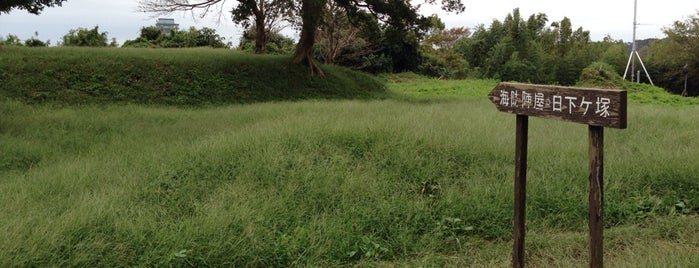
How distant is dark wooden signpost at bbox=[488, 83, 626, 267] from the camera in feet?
9.71

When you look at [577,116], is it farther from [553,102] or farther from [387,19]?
[387,19]

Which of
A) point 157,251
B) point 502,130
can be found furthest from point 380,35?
point 157,251

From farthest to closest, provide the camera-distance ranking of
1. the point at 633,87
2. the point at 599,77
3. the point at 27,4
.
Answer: the point at 599,77, the point at 633,87, the point at 27,4

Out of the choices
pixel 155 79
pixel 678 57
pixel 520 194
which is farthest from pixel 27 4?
pixel 678 57

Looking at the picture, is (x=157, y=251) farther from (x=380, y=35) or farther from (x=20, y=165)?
(x=380, y=35)

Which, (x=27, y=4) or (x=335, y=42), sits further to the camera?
(x=335, y=42)

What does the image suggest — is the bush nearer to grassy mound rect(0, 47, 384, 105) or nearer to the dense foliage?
the dense foliage

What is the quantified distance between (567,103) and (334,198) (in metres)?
2.28

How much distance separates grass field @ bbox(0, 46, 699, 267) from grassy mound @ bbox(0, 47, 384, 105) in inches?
212

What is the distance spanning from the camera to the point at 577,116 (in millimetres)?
3137

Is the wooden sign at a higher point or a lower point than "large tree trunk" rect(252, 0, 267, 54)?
lower

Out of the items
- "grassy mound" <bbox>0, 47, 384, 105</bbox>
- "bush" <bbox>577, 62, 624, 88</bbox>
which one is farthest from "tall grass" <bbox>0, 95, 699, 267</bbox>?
"bush" <bbox>577, 62, 624, 88</bbox>

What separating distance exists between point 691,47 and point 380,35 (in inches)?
1099

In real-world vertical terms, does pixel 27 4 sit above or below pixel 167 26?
below
